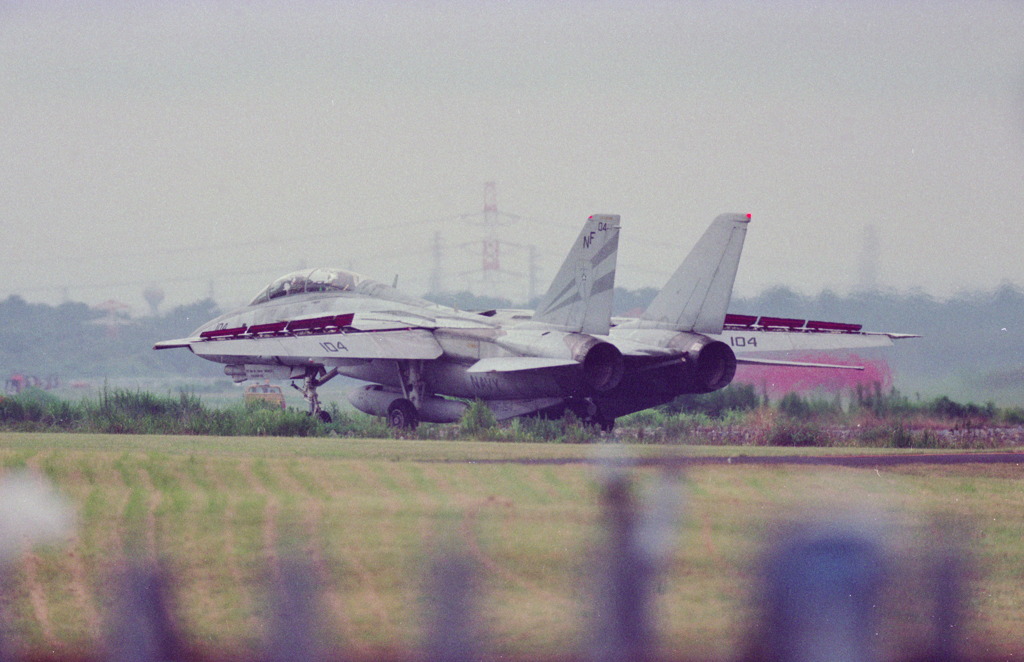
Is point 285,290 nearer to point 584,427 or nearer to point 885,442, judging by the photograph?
point 584,427

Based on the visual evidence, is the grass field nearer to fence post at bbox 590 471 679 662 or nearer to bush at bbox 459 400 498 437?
fence post at bbox 590 471 679 662

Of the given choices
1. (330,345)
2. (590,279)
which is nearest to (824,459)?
(590,279)

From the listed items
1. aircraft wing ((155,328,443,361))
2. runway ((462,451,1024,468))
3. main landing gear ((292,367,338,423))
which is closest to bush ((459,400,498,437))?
aircraft wing ((155,328,443,361))

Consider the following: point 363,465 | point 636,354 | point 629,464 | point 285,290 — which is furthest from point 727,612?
point 285,290

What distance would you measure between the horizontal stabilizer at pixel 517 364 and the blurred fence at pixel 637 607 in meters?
17.6

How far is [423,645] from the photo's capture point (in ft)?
39.3

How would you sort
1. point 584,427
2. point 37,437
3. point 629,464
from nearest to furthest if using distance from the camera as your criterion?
1. point 629,464
2. point 37,437
3. point 584,427

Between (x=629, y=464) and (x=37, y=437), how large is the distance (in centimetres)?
1380

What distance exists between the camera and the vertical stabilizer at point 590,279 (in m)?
32.2

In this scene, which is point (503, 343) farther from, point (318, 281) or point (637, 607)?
point (637, 607)

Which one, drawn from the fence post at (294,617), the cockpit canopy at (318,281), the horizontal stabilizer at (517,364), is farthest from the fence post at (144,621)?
the cockpit canopy at (318,281)

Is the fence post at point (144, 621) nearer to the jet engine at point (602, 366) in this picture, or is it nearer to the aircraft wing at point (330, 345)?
the jet engine at point (602, 366)

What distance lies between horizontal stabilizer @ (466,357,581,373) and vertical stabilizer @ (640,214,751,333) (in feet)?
12.8

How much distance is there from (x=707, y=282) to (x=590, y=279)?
3.30 metres
